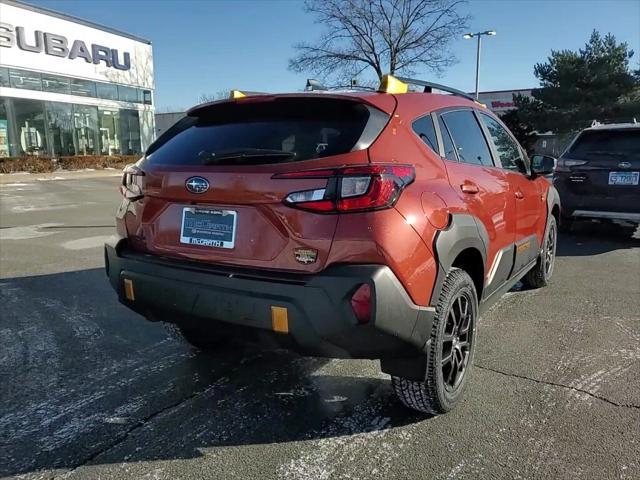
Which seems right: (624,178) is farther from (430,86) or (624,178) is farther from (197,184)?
(197,184)

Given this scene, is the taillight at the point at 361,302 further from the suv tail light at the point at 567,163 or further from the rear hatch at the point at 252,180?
the suv tail light at the point at 567,163

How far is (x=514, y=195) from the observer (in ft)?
12.9

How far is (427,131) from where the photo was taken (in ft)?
9.57

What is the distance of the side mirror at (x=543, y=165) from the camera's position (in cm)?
467

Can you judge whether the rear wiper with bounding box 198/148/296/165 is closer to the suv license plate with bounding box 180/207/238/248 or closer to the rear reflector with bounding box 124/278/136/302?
the suv license plate with bounding box 180/207/238/248

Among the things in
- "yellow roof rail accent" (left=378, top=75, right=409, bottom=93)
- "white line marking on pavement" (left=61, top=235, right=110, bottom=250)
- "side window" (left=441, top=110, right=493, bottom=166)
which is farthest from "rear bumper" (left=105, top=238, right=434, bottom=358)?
"white line marking on pavement" (left=61, top=235, right=110, bottom=250)

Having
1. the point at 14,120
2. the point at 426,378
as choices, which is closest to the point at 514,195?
the point at 426,378

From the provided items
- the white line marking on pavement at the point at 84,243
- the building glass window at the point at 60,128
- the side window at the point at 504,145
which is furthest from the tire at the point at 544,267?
the building glass window at the point at 60,128

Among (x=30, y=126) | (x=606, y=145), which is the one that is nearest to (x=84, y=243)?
(x=606, y=145)

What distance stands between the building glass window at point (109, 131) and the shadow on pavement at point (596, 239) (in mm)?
25904

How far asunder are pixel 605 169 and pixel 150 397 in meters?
7.05

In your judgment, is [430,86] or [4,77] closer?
[430,86]

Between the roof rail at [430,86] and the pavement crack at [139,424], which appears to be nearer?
the pavement crack at [139,424]

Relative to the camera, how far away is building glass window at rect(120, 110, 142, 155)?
3016 centimetres
